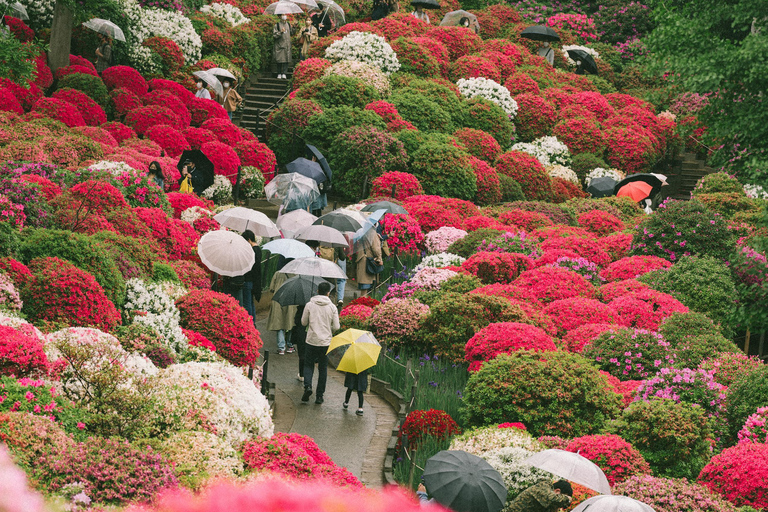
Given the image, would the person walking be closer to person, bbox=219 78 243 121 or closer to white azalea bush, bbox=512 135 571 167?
person, bbox=219 78 243 121

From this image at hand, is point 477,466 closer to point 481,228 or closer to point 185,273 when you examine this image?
point 185,273

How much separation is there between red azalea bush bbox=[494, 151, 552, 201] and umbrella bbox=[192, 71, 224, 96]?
8151mm

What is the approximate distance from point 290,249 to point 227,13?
19.7m

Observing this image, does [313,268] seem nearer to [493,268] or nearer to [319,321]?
[319,321]

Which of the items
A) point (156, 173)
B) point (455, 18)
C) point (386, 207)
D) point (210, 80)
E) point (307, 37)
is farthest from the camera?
point (455, 18)

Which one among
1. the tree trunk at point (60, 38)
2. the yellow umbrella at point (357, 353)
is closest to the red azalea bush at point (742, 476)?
the yellow umbrella at point (357, 353)

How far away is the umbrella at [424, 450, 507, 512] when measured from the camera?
7.73m

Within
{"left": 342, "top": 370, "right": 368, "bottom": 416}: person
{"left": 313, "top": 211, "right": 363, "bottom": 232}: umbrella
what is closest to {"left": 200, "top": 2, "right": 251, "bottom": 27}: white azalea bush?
{"left": 313, "top": 211, "right": 363, "bottom": 232}: umbrella

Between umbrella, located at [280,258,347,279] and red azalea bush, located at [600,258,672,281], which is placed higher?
umbrella, located at [280,258,347,279]

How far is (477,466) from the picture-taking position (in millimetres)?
8008

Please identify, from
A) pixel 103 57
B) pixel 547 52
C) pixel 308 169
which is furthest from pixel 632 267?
pixel 547 52

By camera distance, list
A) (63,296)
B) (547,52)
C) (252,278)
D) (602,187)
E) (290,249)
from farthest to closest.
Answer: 1. (547,52)
2. (602,187)
3. (290,249)
4. (252,278)
5. (63,296)

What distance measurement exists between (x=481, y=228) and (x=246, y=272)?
6999mm

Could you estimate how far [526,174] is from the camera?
2566 centimetres
